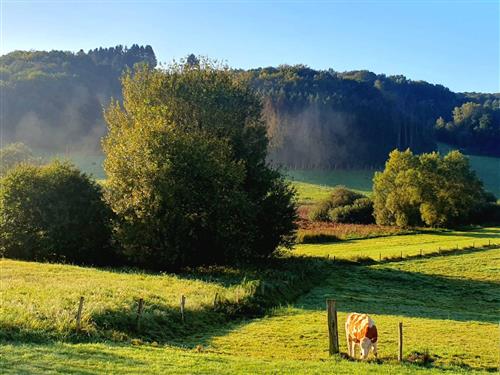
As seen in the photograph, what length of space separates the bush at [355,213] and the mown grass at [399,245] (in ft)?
56.0

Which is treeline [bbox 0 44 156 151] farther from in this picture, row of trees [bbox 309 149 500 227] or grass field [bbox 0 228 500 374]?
grass field [bbox 0 228 500 374]

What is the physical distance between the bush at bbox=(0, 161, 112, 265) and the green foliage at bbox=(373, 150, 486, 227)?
190ft

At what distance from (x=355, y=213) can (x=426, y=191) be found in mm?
13836


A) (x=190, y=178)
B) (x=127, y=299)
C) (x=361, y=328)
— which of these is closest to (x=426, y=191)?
(x=190, y=178)

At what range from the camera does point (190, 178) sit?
135 ft

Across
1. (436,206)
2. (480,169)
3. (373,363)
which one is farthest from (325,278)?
(480,169)

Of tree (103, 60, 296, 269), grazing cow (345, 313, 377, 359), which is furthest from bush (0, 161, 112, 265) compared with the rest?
grazing cow (345, 313, 377, 359)

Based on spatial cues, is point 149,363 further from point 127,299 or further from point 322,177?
point 322,177

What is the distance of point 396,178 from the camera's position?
3656 inches

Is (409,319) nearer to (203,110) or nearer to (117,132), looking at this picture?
(203,110)

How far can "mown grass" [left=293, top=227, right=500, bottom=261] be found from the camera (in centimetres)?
5947

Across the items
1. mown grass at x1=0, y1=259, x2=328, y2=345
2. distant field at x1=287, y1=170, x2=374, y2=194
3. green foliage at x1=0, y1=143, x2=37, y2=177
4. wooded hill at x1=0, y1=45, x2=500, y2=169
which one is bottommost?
mown grass at x1=0, y1=259, x2=328, y2=345

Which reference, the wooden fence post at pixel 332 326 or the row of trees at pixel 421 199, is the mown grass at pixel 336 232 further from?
the wooden fence post at pixel 332 326

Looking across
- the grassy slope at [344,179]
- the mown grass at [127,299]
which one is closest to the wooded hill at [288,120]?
the grassy slope at [344,179]
